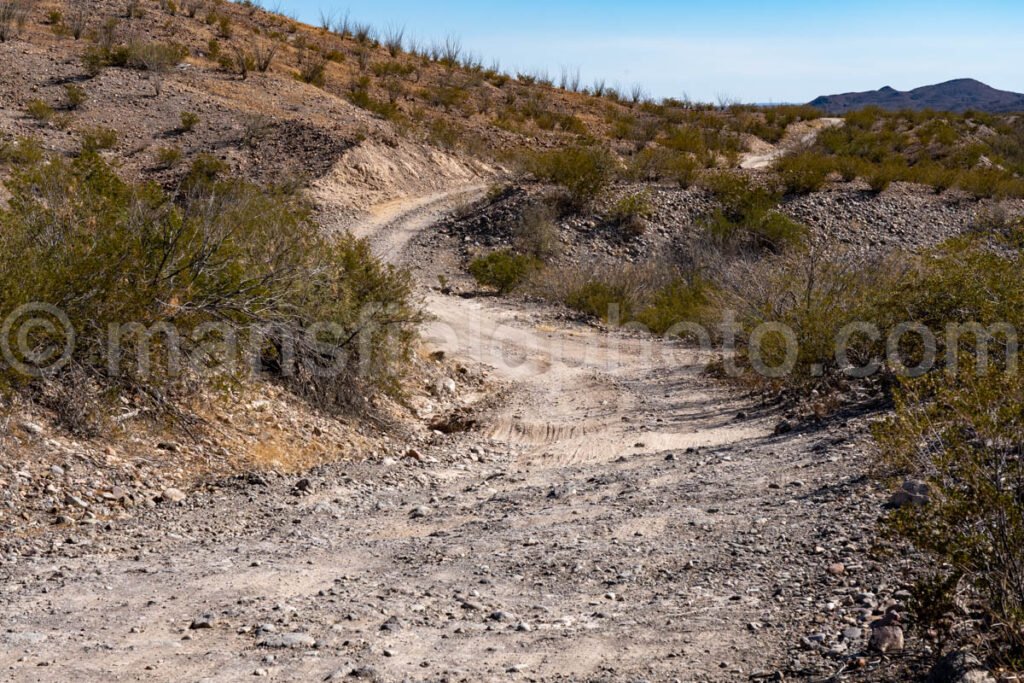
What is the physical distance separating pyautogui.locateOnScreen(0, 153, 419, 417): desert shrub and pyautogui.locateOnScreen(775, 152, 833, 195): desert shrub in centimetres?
1857

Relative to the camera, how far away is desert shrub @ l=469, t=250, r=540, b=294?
21516 millimetres

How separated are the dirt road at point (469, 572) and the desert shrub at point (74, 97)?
21.6 meters

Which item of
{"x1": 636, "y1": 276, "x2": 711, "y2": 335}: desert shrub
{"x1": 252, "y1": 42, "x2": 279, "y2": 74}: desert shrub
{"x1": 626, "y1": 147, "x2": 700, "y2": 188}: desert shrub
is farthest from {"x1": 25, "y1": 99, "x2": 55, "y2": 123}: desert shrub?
{"x1": 636, "y1": 276, "x2": 711, "y2": 335}: desert shrub

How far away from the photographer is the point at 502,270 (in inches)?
850

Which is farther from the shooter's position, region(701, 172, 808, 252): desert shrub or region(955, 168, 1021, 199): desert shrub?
region(955, 168, 1021, 199): desert shrub

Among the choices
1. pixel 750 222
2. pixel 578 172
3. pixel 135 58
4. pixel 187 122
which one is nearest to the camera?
pixel 750 222

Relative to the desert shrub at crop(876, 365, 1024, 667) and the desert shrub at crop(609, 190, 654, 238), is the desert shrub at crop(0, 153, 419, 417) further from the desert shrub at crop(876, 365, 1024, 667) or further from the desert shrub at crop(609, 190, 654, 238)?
the desert shrub at crop(609, 190, 654, 238)

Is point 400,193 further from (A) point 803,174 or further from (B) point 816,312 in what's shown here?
(B) point 816,312

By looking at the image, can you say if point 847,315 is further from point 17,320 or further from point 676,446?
point 17,320

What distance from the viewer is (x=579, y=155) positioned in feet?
90.9

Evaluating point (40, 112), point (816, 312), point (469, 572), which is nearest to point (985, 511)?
point (469, 572)

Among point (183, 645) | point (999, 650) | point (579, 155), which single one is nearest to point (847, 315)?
point (999, 650)

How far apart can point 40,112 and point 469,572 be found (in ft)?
79.0
